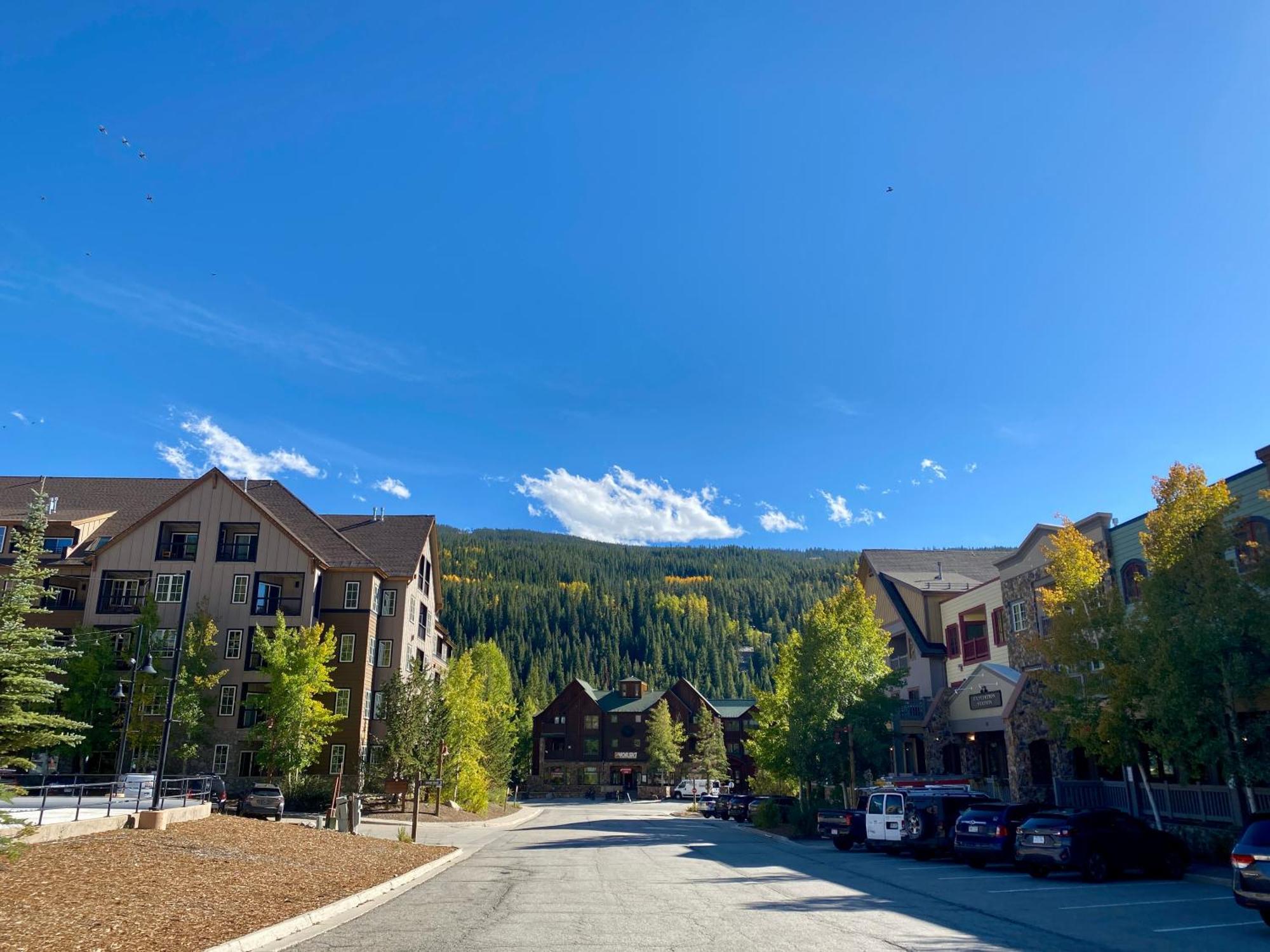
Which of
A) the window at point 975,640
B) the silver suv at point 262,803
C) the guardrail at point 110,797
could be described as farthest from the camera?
the window at point 975,640

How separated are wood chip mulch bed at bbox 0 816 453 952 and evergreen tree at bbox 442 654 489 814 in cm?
2045

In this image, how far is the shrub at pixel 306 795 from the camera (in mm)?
40656

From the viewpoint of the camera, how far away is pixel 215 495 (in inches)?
1848

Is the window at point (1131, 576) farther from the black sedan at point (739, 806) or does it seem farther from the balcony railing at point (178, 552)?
the balcony railing at point (178, 552)

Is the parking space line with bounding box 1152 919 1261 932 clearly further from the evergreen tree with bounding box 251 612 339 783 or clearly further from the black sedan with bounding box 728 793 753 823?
the evergreen tree with bounding box 251 612 339 783

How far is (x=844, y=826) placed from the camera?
90.6 ft

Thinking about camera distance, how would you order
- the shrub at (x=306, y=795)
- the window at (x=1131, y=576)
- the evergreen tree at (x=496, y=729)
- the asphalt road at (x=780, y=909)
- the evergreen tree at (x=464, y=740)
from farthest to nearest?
the evergreen tree at (x=496, y=729) → the evergreen tree at (x=464, y=740) → the shrub at (x=306, y=795) → the window at (x=1131, y=576) → the asphalt road at (x=780, y=909)

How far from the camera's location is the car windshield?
12430 mm

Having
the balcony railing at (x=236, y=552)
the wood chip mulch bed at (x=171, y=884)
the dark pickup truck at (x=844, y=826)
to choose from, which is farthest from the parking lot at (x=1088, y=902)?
the balcony railing at (x=236, y=552)

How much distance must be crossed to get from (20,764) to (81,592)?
40956mm

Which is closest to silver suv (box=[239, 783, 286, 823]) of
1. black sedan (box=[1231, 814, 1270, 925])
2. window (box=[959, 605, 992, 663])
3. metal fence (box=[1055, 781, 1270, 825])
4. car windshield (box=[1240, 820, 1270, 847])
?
metal fence (box=[1055, 781, 1270, 825])

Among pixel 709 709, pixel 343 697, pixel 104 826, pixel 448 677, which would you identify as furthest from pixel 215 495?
pixel 709 709

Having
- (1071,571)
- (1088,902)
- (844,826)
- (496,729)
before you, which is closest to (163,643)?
(496,729)

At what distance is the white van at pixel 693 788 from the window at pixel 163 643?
49028 millimetres
